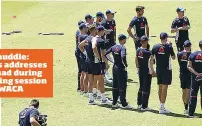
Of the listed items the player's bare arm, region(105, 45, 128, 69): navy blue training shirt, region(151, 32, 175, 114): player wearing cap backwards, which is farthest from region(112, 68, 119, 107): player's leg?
the player's bare arm

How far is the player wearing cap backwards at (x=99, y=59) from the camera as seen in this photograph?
829 inches

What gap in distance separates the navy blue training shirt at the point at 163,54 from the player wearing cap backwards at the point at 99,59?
1.95 m

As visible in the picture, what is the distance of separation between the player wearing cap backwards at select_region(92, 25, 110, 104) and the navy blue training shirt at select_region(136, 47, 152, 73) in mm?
1374

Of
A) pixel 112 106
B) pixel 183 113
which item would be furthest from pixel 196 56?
pixel 112 106

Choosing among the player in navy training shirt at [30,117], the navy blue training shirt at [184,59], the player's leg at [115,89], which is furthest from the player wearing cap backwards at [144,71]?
the player in navy training shirt at [30,117]

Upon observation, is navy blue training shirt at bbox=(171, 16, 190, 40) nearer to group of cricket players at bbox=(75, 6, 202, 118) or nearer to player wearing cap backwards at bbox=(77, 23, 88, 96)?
group of cricket players at bbox=(75, 6, 202, 118)

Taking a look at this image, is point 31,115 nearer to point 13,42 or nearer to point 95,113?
point 95,113

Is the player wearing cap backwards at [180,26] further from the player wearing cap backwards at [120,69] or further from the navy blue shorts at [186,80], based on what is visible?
the player wearing cap backwards at [120,69]

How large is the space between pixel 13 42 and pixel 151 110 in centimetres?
1363

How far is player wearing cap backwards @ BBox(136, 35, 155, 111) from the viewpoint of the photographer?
2020 cm

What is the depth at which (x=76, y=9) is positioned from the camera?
3950 cm

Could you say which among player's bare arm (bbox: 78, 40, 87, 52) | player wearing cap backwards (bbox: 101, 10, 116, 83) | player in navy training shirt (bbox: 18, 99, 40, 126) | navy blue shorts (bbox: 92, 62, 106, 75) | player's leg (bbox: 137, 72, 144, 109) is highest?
player wearing cap backwards (bbox: 101, 10, 116, 83)

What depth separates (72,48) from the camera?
3098 cm

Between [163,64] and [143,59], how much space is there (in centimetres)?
70
